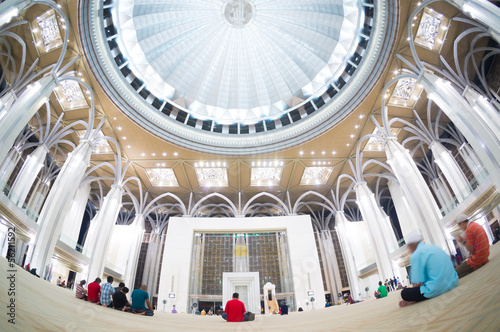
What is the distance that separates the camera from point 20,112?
12.8 meters

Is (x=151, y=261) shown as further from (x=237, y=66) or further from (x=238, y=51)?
(x=238, y=51)

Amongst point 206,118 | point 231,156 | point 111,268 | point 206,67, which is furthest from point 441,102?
point 111,268

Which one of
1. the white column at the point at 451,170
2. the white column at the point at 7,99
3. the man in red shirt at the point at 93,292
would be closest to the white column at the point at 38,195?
the white column at the point at 7,99

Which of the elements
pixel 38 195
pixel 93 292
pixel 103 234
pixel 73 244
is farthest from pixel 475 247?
pixel 38 195

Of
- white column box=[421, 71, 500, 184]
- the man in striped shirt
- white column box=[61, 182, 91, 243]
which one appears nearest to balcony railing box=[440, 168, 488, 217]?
white column box=[421, 71, 500, 184]

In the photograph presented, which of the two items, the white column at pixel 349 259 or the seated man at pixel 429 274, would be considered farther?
the white column at pixel 349 259

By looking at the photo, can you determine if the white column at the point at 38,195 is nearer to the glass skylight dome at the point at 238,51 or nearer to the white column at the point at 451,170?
the glass skylight dome at the point at 238,51

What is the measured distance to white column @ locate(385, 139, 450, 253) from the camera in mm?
16191

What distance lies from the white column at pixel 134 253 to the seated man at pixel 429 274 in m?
28.5

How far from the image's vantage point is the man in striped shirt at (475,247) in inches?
162

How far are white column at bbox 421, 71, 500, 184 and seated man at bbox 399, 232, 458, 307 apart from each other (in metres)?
12.3

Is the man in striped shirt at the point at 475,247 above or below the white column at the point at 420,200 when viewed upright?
below

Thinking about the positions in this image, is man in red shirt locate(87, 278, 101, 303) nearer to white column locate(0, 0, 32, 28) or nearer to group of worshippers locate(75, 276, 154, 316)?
group of worshippers locate(75, 276, 154, 316)

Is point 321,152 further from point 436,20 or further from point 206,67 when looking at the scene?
point 206,67
